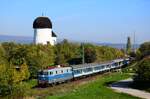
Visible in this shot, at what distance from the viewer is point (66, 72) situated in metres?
51.2

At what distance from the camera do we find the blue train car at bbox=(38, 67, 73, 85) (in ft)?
150

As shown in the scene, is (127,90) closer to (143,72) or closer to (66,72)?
(143,72)

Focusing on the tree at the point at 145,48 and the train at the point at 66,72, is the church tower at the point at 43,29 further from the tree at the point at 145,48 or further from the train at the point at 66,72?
the train at the point at 66,72

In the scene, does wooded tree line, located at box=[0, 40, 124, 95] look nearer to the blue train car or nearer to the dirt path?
the blue train car

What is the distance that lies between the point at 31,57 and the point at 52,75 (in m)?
17.9

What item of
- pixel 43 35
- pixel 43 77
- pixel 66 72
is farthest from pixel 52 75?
pixel 43 35

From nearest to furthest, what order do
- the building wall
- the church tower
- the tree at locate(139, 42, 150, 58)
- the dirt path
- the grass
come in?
the grass
the dirt path
the tree at locate(139, 42, 150, 58)
the church tower
the building wall

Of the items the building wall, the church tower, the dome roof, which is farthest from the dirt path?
the dome roof

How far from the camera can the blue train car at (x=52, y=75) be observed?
150ft

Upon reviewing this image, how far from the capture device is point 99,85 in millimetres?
48531

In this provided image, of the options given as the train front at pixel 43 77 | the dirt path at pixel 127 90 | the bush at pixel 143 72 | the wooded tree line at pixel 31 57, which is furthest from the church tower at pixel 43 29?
the train front at pixel 43 77

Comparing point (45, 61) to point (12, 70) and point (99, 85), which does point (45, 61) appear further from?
point (12, 70)

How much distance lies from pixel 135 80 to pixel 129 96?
10050 mm

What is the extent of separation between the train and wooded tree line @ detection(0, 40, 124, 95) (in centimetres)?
271
